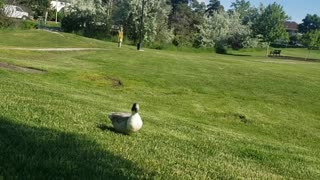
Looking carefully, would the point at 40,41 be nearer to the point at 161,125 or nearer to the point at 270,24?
the point at 161,125

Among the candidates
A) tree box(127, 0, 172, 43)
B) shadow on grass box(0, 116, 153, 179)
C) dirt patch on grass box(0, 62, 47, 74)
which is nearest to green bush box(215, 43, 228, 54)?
tree box(127, 0, 172, 43)

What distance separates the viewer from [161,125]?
39.9 feet

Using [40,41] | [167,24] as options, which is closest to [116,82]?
[40,41]

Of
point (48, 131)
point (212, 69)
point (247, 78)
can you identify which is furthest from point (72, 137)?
point (212, 69)

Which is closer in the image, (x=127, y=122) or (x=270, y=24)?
(x=127, y=122)

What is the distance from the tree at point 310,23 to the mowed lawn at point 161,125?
469 ft

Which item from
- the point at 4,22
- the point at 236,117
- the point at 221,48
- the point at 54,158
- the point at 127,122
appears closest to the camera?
the point at 54,158

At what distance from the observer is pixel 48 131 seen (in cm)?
769

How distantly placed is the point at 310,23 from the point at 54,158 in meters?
170

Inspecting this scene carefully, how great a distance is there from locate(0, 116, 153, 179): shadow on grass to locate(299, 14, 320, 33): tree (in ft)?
536

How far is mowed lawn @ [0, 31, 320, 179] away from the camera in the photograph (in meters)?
6.29

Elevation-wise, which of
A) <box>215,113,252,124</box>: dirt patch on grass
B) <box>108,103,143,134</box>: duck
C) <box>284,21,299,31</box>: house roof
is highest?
<box>284,21,299,31</box>: house roof

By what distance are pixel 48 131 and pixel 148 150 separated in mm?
1603

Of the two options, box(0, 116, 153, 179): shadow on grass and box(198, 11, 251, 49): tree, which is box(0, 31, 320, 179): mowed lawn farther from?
box(198, 11, 251, 49): tree
